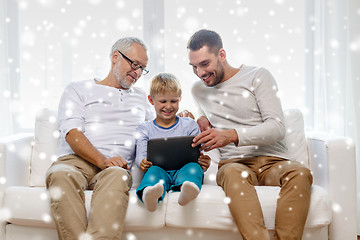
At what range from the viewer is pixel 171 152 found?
1678 millimetres

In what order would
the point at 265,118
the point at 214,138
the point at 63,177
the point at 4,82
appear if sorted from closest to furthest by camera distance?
1. the point at 63,177
2. the point at 214,138
3. the point at 265,118
4. the point at 4,82

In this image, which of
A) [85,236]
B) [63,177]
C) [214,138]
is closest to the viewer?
[85,236]

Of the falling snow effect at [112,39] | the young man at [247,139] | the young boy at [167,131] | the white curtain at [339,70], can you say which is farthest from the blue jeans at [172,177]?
the white curtain at [339,70]

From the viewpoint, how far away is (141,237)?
1.64m

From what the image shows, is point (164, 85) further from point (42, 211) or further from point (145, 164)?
point (42, 211)

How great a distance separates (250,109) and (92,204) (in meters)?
0.91

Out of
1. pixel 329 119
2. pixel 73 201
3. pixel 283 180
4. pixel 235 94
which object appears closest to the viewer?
pixel 73 201

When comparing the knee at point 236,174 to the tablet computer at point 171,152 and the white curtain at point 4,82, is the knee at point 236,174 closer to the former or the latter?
the tablet computer at point 171,152

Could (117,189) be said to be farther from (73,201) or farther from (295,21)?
(295,21)

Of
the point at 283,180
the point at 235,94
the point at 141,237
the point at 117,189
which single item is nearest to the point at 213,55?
the point at 235,94

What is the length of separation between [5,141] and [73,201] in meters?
0.56

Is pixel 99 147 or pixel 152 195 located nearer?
pixel 152 195

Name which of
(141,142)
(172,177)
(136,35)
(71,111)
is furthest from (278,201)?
(136,35)

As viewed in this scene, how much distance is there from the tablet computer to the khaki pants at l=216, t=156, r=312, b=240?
6.8 inches
